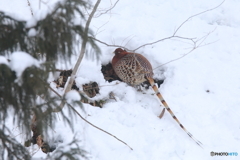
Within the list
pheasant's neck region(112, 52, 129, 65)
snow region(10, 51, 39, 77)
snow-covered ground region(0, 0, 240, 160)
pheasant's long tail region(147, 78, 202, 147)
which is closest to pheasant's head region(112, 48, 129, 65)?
pheasant's neck region(112, 52, 129, 65)

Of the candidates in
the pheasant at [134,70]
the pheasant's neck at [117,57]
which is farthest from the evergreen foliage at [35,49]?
the pheasant's neck at [117,57]

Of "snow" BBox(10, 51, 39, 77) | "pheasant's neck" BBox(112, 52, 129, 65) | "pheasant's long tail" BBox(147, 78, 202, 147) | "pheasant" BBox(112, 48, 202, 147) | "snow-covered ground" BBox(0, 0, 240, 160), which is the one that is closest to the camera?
"snow" BBox(10, 51, 39, 77)

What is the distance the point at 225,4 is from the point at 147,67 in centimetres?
256

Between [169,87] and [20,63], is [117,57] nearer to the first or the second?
[169,87]

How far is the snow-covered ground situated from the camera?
355 cm

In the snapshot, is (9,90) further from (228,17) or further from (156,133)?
(228,17)

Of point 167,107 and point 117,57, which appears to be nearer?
point 167,107

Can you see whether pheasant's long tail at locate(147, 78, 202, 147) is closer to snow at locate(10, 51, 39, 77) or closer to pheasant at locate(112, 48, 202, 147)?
pheasant at locate(112, 48, 202, 147)

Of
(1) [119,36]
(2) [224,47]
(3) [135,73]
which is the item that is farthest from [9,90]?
(2) [224,47]

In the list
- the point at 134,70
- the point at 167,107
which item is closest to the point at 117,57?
the point at 134,70

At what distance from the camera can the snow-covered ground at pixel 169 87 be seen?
3.55m

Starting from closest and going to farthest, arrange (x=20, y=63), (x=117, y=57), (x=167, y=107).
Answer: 1. (x=20, y=63)
2. (x=167, y=107)
3. (x=117, y=57)

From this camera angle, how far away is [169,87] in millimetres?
4332

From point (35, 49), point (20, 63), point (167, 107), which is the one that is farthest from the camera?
point (167, 107)
